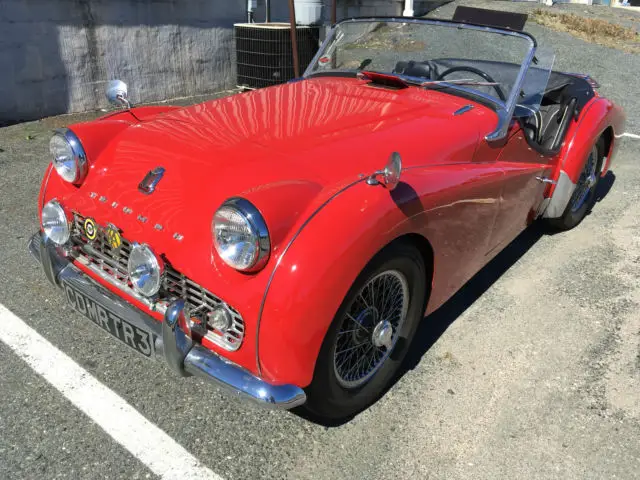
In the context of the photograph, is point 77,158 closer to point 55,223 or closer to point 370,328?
point 55,223

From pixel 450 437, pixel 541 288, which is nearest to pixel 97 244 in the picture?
pixel 450 437

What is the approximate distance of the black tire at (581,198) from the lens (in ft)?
13.2

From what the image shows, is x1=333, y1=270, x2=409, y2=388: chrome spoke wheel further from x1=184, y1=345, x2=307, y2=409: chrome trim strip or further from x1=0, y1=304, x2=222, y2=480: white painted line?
x1=0, y1=304, x2=222, y2=480: white painted line

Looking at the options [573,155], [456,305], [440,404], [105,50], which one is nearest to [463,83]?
[573,155]

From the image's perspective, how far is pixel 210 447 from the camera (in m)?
2.15

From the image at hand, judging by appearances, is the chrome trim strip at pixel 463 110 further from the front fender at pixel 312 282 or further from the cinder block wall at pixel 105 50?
the cinder block wall at pixel 105 50

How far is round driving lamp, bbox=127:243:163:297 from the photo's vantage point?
2045mm

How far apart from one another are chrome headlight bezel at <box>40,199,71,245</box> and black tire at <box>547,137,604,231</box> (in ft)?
10.5

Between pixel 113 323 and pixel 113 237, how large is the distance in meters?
0.34

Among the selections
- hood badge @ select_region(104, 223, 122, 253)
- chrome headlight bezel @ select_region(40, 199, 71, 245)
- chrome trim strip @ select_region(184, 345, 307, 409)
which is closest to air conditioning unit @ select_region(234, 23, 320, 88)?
chrome headlight bezel @ select_region(40, 199, 71, 245)

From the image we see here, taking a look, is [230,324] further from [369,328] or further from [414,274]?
[414,274]

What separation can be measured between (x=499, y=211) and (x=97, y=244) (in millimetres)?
1918

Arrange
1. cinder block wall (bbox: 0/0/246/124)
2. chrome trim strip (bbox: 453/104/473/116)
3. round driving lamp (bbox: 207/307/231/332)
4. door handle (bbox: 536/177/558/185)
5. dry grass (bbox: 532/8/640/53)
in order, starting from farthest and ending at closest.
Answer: dry grass (bbox: 532/8/640/53) < cinder block wall (bbox: 0/0/246/124) < door handle (bbox: 536/177/558/185) < chrome trim strip (bbox: 453/104/473/116) < round driving lamp (bbox: 207/307/231/332)

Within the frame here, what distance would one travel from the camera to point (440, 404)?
2.43 metres
